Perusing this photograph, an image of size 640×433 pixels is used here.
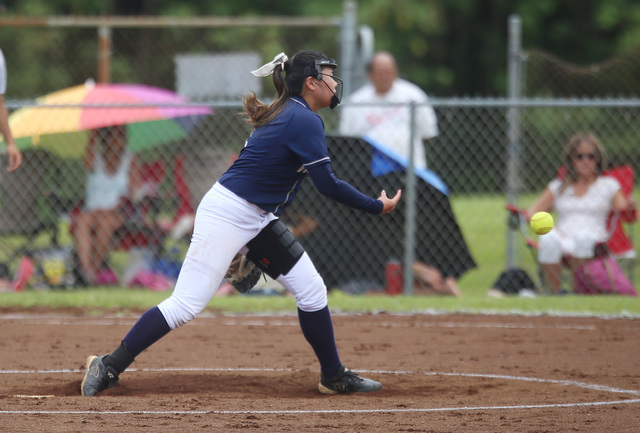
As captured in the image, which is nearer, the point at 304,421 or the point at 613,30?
the point at 304,421

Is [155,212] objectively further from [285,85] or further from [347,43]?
[285,85]

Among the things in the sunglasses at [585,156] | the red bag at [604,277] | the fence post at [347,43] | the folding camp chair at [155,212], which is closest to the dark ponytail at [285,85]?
the sunglasses at [585,156]

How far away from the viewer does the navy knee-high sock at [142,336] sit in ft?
18.0

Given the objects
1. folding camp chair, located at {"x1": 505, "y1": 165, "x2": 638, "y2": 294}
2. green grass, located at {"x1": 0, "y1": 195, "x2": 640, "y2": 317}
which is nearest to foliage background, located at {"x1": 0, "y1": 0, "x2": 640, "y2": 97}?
folding camp chair, located at {"x1": 505, "y1": 165, "x2": 638, "y2": 294}

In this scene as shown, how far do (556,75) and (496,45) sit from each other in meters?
12.0

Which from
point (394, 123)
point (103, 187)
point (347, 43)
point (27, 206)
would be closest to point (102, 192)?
point (103, 187)

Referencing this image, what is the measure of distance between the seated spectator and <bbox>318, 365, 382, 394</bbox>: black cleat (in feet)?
17.4

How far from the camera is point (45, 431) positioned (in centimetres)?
451

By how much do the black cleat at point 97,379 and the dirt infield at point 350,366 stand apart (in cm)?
8

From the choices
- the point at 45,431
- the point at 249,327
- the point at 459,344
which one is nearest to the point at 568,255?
the point at 459,344

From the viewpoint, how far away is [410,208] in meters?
9.70

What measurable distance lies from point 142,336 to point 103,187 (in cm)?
556

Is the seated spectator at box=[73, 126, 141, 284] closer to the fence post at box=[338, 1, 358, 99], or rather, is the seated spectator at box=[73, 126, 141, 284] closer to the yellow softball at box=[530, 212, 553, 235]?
the fence post at box=[338, 1, 358, 99]

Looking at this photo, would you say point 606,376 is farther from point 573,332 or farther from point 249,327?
point 249,327
